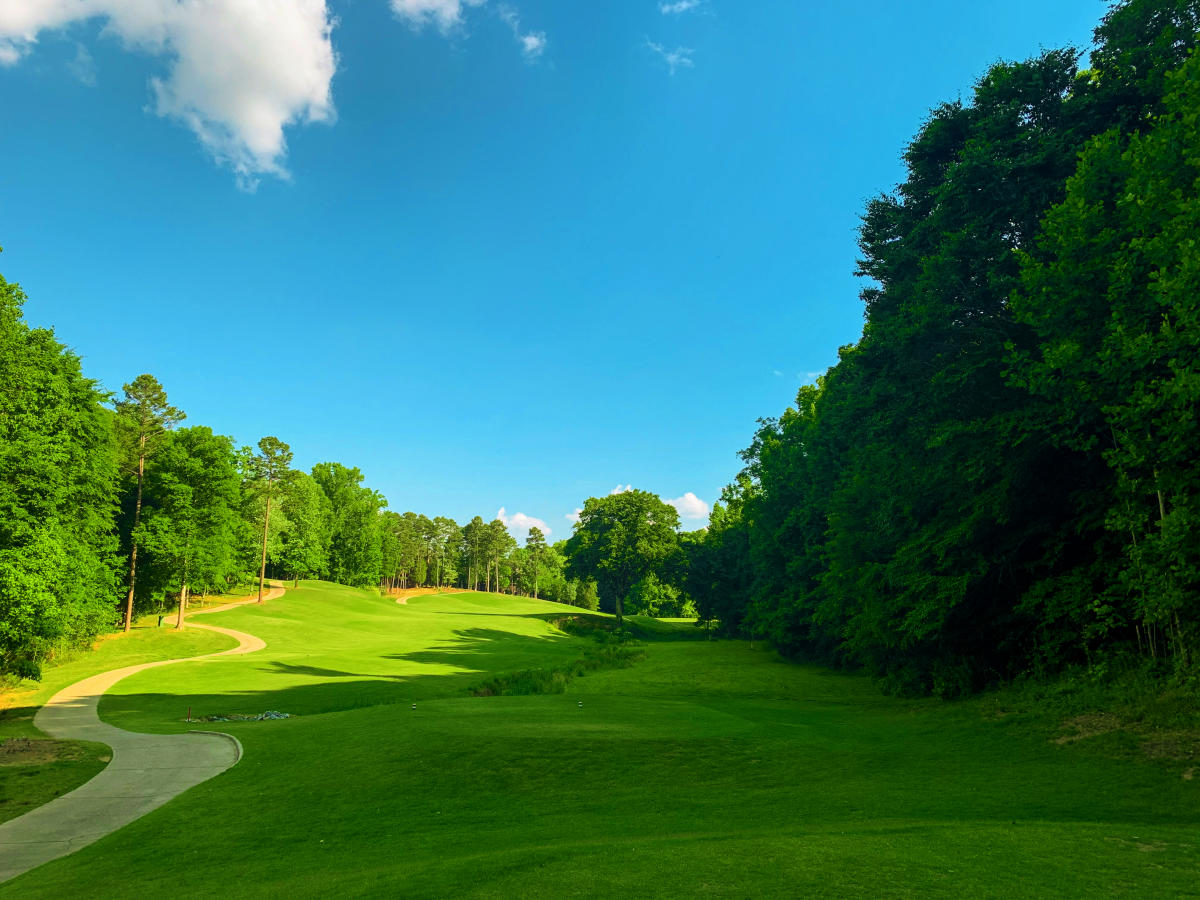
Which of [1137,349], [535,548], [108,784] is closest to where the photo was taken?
[1137,349]

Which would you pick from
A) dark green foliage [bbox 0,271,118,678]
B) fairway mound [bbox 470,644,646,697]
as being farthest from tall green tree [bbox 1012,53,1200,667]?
dark green foliage [bbox 0,271,118,678]

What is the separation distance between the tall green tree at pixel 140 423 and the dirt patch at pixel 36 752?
1393 inches

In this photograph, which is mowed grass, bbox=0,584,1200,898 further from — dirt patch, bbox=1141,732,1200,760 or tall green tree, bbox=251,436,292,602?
tall green tree, bbox=251,436,292,602

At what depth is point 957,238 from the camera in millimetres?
21906

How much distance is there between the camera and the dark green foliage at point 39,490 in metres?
29.2

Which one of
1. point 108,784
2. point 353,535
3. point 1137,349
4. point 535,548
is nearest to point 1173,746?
point 1137,349

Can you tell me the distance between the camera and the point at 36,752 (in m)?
18.5

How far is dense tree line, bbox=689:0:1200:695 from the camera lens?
1459cm

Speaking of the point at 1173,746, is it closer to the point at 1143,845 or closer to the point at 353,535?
the point at 1143,845

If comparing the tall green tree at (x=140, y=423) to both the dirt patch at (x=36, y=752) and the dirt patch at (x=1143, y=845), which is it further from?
the dirt patch at (x=1143, y=845)

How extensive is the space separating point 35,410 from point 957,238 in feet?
141

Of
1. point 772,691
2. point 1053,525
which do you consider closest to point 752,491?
point 772,691

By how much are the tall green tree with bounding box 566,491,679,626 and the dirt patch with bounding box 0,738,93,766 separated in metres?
66.8

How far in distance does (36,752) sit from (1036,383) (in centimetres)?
3094
